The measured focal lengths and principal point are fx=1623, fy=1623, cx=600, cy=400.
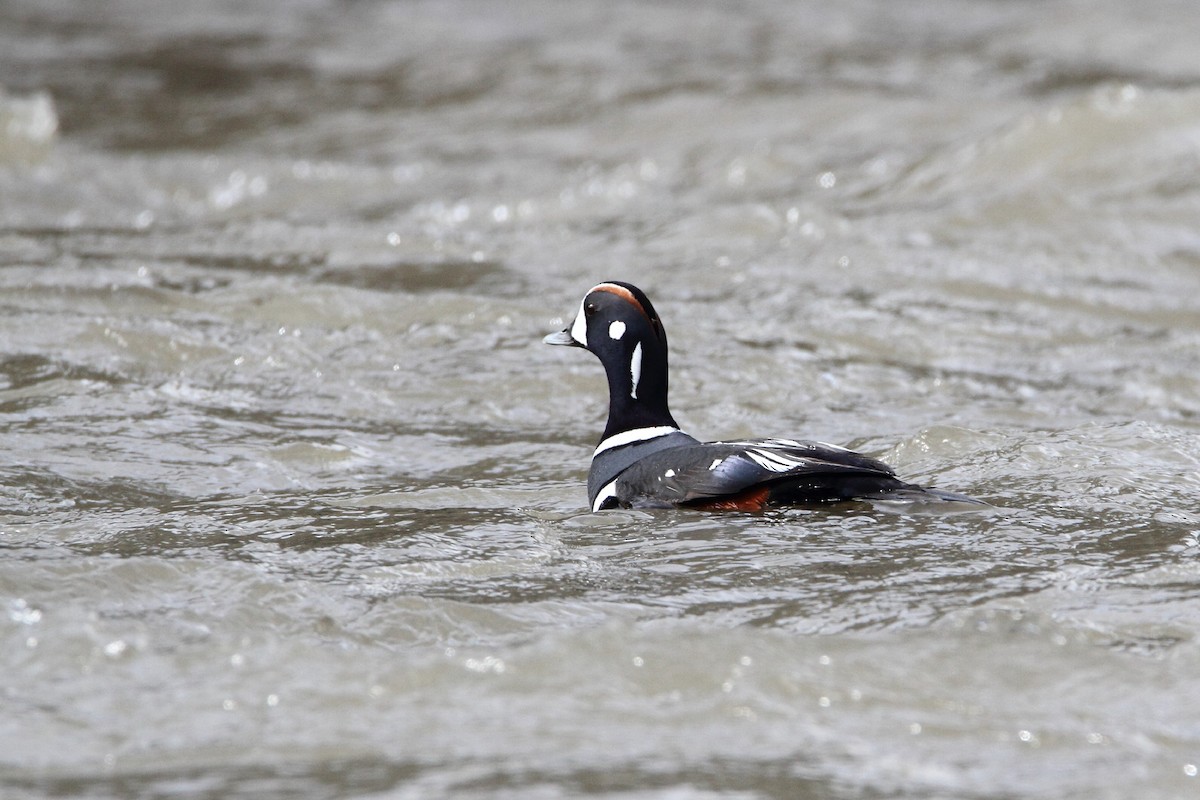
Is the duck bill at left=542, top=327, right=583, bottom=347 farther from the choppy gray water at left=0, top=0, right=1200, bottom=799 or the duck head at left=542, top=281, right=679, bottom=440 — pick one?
the choppy gray water at left=0, top=0, right=1200, bottom=799

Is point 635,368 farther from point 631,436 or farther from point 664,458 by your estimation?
point 664,458

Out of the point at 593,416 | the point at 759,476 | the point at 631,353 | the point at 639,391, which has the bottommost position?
the point at 593,416

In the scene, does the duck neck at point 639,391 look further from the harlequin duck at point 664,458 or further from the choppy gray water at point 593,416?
the choppy gray water at point 593,416

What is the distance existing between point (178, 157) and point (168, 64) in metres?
4.45

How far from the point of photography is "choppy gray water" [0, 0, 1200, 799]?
4.02m

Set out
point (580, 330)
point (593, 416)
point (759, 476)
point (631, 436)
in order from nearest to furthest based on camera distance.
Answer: point (759, 476), point (631, 436), point (580, 330), point (593, 416)

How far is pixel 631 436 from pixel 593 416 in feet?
6.20

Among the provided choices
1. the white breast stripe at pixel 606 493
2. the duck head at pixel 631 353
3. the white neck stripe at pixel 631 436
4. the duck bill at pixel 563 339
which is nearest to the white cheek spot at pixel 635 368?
the duck head at pixel 631 353

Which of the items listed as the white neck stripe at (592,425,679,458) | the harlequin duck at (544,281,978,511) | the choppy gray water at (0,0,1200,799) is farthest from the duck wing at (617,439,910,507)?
the white neck stripe at (592,425,679,458)

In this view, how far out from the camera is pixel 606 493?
5859 millimetres

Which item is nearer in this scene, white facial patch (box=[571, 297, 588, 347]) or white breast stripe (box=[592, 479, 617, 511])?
white breast stripe (box=[592, 479, 617, 511])

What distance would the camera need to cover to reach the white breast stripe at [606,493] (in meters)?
5.83

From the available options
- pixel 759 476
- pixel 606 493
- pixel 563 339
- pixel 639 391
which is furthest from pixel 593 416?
pixel 759 476

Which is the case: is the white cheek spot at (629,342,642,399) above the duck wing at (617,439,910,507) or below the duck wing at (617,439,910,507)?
above
